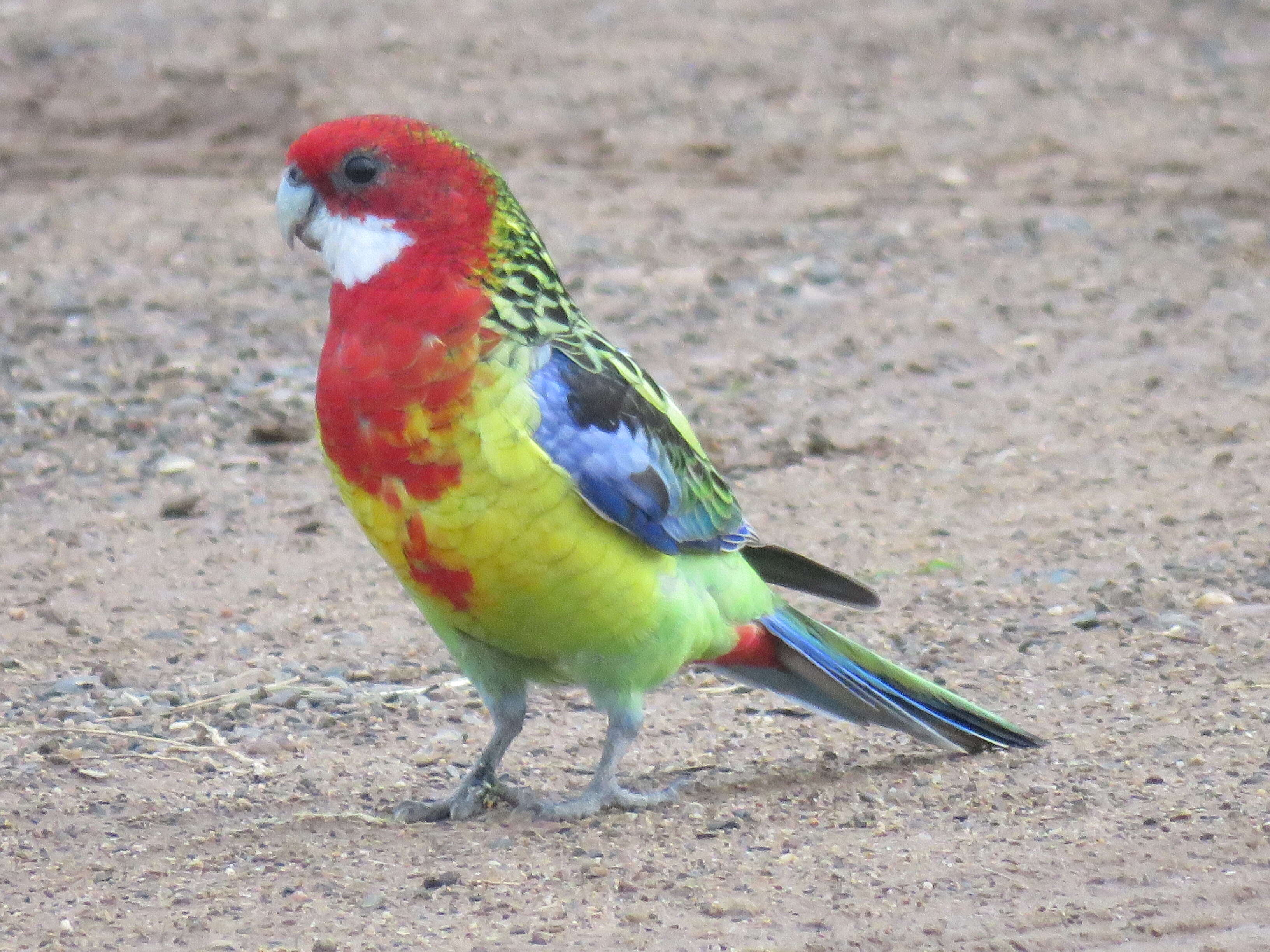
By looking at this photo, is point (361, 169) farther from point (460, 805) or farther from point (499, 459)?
point (460, 805)

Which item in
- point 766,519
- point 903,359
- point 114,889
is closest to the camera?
point 114,889

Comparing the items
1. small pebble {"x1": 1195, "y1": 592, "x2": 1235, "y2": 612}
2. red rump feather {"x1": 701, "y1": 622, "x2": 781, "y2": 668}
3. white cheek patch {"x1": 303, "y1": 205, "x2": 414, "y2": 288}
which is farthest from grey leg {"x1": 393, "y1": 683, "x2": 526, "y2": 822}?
small pebble {"x1": 1195, "y1": 592, "x2": 1235, "y2": 612}

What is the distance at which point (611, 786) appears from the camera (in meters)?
4.47

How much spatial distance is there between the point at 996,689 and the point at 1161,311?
3663mm

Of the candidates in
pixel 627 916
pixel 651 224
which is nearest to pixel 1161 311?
pixel 651 224

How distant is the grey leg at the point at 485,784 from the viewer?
14.7ft

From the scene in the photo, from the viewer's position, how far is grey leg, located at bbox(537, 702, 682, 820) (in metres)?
4.42

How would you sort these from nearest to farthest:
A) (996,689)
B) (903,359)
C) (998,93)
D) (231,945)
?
(231,945) < (996,689) < (903,359) < (998,93)

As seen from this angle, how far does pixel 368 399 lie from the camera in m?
4.04

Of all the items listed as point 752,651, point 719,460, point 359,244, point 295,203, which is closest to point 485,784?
point 752,651

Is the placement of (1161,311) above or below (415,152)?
below

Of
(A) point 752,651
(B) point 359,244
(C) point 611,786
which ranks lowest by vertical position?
(C) point 611,786

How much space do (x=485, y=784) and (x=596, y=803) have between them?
0.29 metres

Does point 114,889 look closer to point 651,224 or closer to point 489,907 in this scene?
point 489,907
